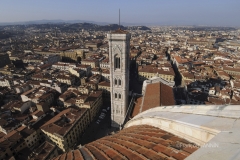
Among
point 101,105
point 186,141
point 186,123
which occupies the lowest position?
point 101,105

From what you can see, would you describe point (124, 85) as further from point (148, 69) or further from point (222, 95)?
point (148, 69)

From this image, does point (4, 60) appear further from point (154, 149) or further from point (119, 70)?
point (154, 149)

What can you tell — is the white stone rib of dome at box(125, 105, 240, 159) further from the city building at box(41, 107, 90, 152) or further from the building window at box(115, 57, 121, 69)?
the city building at box(41, 107, 90, 152)

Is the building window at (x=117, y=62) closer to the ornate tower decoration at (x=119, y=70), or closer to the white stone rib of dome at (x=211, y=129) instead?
the ornate tower decoration at (x=119, y=70)

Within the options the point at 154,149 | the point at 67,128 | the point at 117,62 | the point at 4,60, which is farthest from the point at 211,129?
the point at 4,60

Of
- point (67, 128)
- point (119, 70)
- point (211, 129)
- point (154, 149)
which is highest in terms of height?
point (211, 129)

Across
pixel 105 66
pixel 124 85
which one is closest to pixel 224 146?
pixel 124 85

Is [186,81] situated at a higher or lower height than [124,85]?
lower

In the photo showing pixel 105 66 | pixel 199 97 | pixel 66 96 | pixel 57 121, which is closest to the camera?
pixel 57 121

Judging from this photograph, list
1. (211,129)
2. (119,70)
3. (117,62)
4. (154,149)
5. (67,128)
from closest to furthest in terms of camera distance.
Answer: (211,129) < (154,149) < (117,62) < (119,70) < (67,128)
